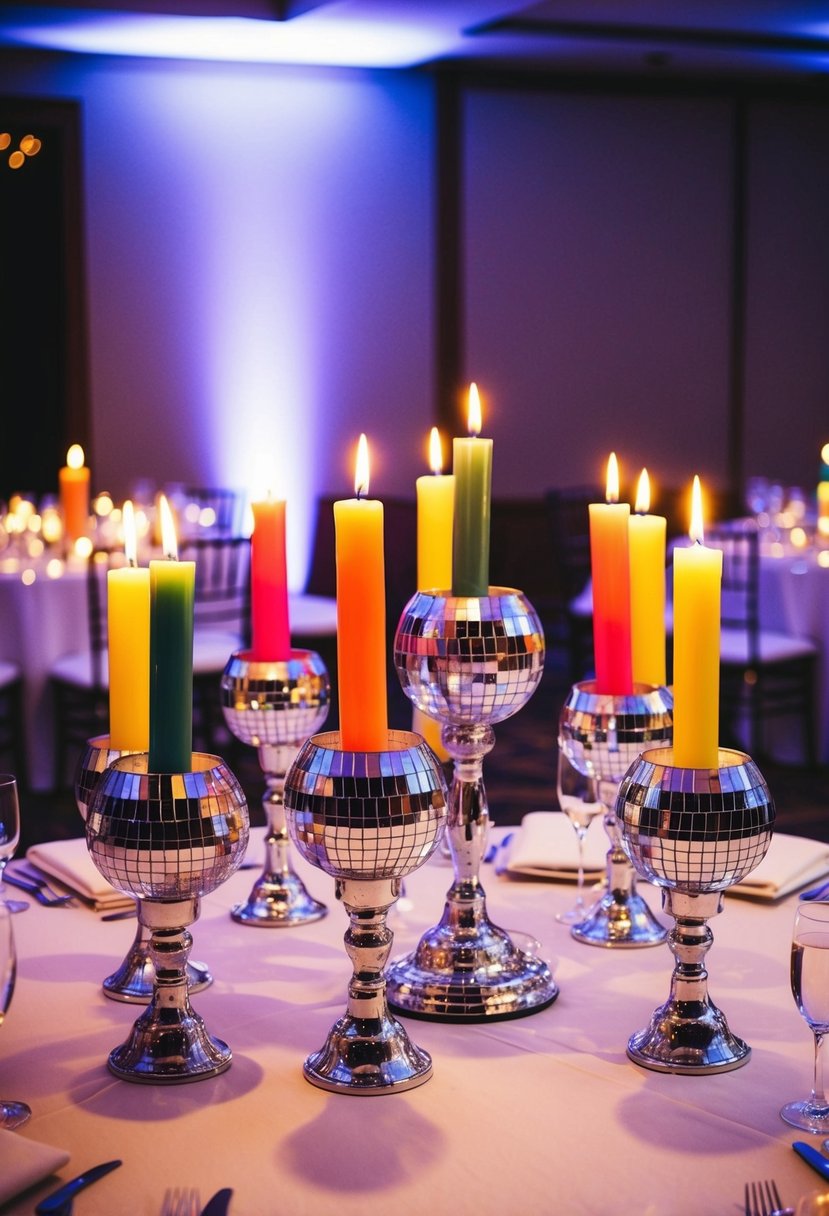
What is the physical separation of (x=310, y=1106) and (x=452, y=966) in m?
0.22

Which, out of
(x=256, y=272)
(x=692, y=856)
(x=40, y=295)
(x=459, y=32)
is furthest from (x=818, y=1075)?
(x=40, y=295)

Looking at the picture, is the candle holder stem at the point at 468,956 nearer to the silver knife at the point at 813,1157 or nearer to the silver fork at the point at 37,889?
the silver knife at the point at 813,1157

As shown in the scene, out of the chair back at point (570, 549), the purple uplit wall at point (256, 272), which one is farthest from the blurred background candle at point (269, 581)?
the purple uplit wall at point (256, 272)

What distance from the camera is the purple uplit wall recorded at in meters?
7.34

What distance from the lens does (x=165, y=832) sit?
1.03 meters

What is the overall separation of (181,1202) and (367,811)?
0.90 feet

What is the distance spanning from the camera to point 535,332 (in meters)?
8.12

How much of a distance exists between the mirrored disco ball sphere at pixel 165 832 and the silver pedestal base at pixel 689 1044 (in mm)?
349

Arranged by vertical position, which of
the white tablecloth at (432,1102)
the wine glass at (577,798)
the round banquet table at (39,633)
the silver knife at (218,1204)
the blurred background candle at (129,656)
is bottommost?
the round banquet table at (39,633)

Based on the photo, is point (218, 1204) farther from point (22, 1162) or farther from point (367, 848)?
point (367, 848)

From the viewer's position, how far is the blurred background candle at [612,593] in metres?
1.32

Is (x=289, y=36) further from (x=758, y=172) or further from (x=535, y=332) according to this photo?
(x=758, y=172)

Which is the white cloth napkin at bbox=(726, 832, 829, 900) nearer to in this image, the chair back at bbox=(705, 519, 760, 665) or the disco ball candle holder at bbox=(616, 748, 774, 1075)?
the disco ball candle holder at bbox=(616, 748, 774, 1075)

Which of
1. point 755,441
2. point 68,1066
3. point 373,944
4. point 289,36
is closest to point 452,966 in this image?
point 373,944
